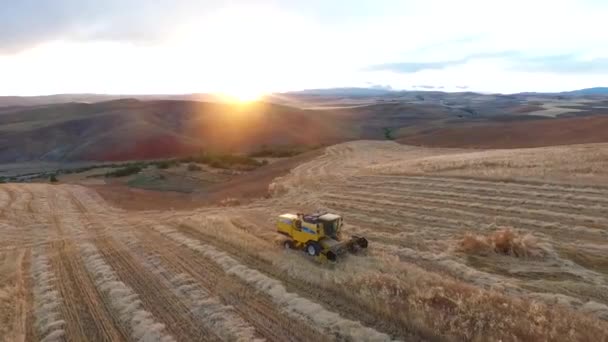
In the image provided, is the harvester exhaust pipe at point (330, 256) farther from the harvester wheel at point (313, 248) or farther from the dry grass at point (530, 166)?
the dry grass at point (530, 166)

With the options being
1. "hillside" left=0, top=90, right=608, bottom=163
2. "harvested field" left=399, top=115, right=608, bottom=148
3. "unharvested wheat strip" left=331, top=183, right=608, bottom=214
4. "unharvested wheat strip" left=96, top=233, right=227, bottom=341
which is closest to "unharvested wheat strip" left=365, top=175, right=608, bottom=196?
"unharvested wheat strip" left=331, top=183, right=608, bottom=214

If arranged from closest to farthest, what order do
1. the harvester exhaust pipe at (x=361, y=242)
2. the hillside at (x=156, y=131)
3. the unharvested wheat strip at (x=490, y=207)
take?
the harvester exhaust pipe at (x=361, y=242), the unharvested wheat strip at (x=490, y=207), the hillside at (x=156, y=131)

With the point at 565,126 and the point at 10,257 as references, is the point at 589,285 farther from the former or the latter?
the point at 565,126

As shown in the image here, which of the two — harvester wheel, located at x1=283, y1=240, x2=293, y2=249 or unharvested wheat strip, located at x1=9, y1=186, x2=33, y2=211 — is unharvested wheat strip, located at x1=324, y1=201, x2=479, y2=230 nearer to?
harvester wheel, located at x1=283, y1=240, x2=293, y2=249

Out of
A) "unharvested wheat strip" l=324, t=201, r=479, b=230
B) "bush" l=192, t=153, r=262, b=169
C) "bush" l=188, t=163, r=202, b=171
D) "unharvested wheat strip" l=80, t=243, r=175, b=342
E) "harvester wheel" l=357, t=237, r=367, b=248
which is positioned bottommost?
"bush" l=192, t=153, r=262, b=169

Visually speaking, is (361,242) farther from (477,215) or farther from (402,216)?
(477,215)

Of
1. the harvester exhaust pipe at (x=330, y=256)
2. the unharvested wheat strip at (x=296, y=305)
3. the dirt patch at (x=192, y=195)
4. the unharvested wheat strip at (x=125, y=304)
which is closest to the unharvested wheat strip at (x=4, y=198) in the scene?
the dirt patch at (x=192, y=195)
